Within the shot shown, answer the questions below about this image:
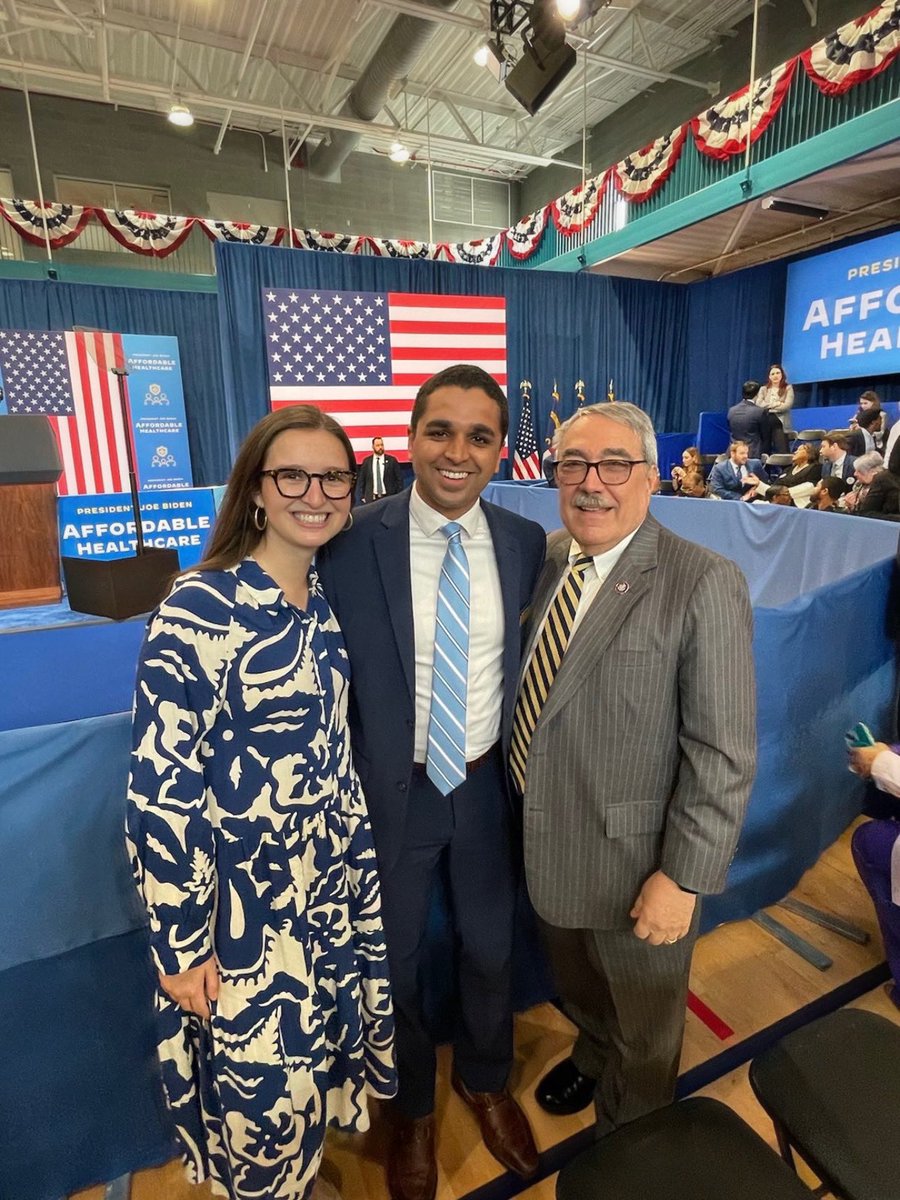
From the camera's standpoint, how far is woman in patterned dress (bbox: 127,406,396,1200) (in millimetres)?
972

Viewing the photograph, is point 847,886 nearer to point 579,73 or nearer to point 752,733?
point 752,733

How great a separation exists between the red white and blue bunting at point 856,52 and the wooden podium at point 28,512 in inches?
316

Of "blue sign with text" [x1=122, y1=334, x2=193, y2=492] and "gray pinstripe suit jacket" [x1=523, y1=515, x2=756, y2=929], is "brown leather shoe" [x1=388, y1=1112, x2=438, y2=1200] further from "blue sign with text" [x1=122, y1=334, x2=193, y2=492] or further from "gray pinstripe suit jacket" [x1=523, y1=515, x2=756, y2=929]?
"blue sign with text" [x1=122, y1=334, x2=193, y2=492]

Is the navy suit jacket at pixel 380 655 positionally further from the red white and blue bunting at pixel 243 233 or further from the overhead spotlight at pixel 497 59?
the red white and blue bunting at pixel 243 233

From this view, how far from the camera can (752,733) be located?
115 cm

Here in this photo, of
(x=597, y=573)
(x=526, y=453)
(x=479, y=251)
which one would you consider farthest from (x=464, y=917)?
(x=479, y=251)

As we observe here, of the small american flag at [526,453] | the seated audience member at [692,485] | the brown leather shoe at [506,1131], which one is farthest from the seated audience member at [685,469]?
the brown leather shoe at [506,1131]

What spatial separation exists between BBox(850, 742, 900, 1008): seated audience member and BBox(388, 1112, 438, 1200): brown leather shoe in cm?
128

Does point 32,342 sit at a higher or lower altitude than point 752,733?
higher

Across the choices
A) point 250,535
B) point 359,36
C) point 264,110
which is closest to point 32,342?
point 264,110

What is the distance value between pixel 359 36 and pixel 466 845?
11490 millimetres

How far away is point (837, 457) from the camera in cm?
685

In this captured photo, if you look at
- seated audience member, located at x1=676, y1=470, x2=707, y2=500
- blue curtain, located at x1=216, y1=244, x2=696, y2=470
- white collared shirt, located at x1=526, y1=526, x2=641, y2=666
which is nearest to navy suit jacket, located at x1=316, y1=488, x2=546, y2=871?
white collared shirt, located at x1=526, y1=526, x2=641, y2=666

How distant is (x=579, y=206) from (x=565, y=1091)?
37.6 feet
